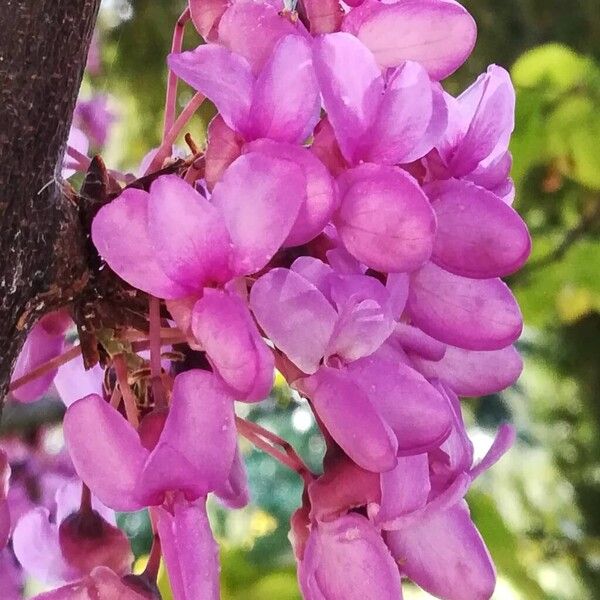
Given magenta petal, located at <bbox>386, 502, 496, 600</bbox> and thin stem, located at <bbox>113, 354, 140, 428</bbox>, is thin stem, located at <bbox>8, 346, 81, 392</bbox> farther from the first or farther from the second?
magenta petal, located at <bbox>386, 502, 496, 600</bbox>

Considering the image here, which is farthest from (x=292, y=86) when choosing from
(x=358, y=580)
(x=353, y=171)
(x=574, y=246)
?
(x=574, y=246)

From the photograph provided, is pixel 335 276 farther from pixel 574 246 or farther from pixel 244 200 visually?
pixel 574 246

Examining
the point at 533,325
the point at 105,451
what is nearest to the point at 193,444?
the point at 105,451

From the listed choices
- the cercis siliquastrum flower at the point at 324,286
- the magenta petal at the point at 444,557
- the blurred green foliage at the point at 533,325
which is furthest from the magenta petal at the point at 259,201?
the blurred green foliage at the point at 533,325

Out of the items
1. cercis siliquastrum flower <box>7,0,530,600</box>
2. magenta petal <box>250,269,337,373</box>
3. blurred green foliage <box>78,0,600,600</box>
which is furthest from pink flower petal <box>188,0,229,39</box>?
blurred green foliage <box>78,0,600,600</box>

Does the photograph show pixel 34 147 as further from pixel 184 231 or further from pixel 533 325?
pixel 533 325

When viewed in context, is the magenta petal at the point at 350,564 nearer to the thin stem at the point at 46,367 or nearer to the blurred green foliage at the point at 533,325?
the thin stem at the point at 46,367
